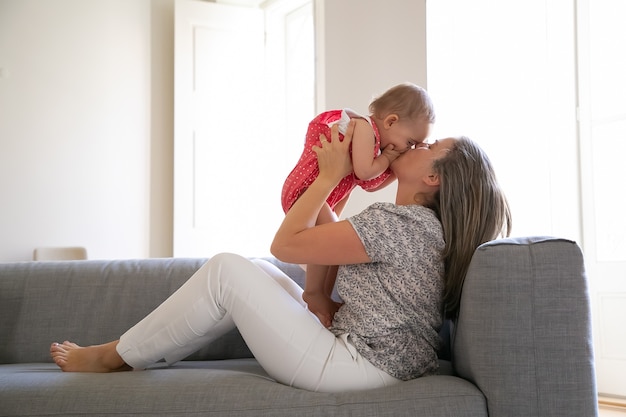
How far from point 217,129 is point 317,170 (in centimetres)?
399

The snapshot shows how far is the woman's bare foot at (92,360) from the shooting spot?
192cm

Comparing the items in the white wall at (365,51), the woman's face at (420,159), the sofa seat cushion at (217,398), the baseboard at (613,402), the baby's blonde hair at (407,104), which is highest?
the white wall at (365,51)

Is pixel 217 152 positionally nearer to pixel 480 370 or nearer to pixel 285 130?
pixel 285 130

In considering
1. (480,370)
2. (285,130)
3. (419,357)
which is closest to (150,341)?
(419,357)

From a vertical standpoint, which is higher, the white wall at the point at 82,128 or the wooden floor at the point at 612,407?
the white wall at the point at 82,128

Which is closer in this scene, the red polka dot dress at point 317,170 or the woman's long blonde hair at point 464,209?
the woman's long blonde hair at point 464,209

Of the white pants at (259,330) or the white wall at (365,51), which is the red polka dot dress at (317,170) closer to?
the white pants at (259,330)

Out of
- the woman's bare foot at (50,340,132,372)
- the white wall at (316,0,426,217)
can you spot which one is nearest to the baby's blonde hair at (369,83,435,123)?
the woman's bare foot at (50,340,132,372)

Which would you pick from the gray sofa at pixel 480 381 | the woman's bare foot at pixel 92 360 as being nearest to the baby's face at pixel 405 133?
the gray sofa at pixel 480 381

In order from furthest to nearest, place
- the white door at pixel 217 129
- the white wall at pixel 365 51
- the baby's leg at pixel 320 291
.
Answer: the white door at pixel 217 129 < the white wall at pixel 365 51 < the baby's leg at pixel 320 291

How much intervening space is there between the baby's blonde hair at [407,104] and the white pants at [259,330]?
60 cm

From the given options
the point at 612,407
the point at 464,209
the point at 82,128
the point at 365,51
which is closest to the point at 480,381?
the point at 464,209

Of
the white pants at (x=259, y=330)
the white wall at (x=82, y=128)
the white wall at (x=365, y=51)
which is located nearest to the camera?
the white pants at (x=259, y=330)

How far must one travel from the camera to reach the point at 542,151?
500 centimetres
